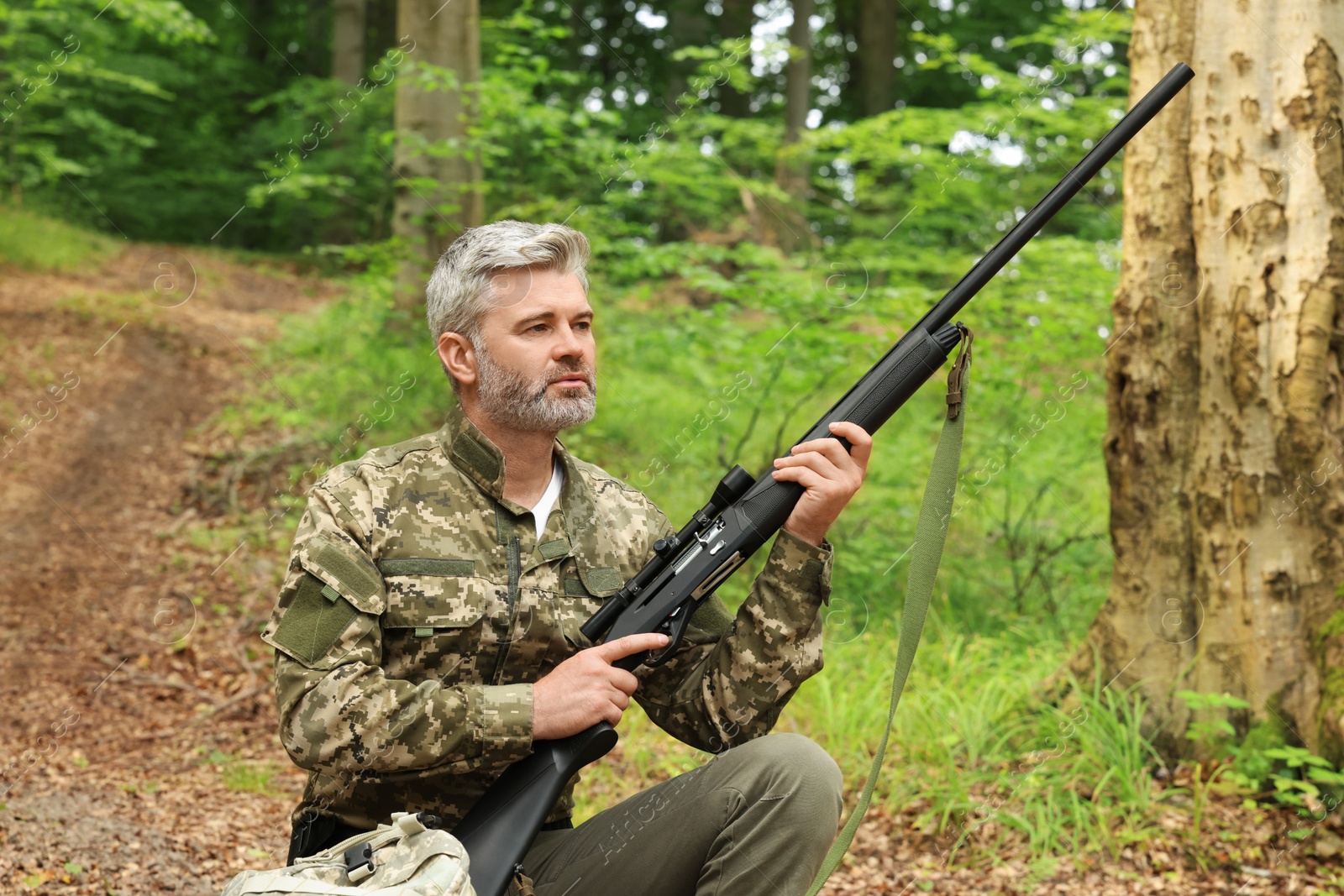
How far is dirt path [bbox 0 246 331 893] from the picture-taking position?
3516 millimetres

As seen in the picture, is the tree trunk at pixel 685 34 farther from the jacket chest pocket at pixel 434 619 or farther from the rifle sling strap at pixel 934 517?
the jacket chest pocket at pixel 434 619

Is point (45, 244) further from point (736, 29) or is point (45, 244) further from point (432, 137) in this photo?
point (736, 29)

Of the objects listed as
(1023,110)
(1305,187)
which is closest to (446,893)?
(1305,187)

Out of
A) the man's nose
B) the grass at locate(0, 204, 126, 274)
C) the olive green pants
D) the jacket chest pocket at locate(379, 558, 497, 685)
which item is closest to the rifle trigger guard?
the olive green pants

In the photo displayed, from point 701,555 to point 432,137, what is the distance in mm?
6320

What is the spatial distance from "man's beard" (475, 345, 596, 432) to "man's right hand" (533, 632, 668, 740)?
1.73 ft

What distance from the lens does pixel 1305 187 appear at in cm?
368

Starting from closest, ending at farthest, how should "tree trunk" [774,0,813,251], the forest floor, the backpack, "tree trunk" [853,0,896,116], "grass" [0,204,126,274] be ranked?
the backpack, the forest floor, "tree trunk" [774,0,813,251], "grass" [0,204,126,274], "tree trunk" [853,0,896,116]

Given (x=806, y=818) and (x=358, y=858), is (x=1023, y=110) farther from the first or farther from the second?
(x=358, y=858)

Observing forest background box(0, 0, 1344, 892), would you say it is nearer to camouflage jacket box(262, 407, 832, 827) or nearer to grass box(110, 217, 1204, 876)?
grass box(110, 217, 1204, 876)

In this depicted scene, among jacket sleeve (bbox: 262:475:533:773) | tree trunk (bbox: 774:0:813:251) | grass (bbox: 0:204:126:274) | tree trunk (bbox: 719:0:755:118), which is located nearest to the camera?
jacket sleeve (bbox: 262:475:533:773)

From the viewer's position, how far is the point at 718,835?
7.05 ft

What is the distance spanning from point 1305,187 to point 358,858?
12.2 ft

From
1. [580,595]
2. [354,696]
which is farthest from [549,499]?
[354,696]
